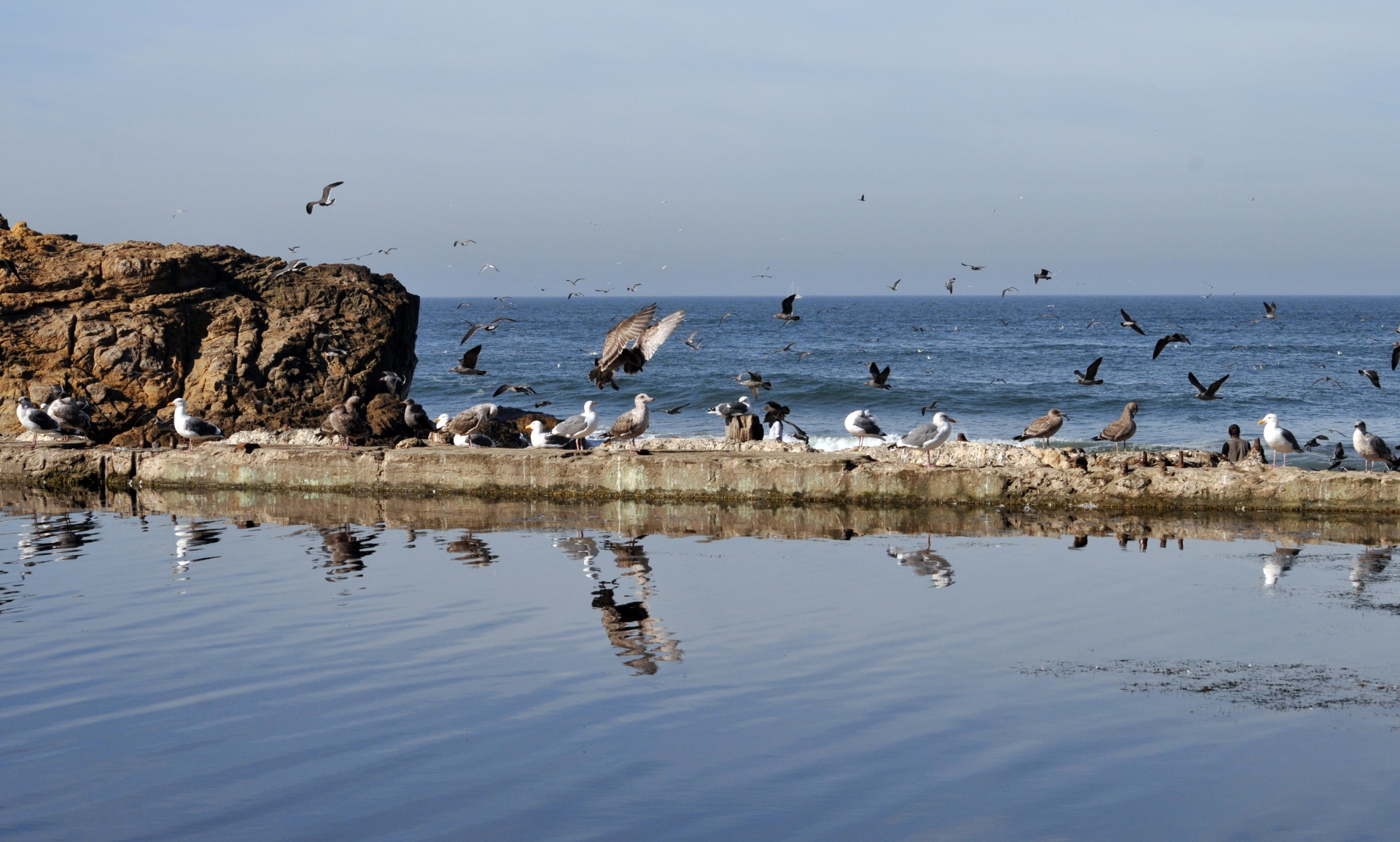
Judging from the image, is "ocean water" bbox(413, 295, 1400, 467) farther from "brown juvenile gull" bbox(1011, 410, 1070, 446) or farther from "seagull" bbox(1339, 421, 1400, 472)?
"brown juvenile gull" bbox(1011, 410, 1070, 446)

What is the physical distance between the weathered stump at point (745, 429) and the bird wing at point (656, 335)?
453 centimetres

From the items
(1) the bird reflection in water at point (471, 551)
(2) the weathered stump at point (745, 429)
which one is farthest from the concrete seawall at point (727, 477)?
(1) the bird reflection in water at point (471, 551)

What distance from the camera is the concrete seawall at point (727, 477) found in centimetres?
1350

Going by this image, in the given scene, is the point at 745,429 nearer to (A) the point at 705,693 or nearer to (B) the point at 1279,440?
(B) the point at 1279,440

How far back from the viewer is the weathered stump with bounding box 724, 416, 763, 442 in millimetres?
18594

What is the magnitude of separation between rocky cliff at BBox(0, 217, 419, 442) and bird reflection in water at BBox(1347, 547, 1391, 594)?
46.1 ft

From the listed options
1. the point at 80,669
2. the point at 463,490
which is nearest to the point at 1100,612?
the point at 80,669

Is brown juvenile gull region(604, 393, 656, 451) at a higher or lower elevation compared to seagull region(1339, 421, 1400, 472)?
higher

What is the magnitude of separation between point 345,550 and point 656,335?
401 centimetres

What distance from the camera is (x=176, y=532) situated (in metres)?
13.2

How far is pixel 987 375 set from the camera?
47.3 m

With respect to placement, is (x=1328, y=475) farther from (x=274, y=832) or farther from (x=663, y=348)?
(x=663, y=348)

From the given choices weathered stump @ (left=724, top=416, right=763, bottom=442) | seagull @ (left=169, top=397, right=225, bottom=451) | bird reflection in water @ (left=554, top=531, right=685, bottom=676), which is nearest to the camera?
bird reflection in water @ (left=554, top=531, right=685, bottom=676)

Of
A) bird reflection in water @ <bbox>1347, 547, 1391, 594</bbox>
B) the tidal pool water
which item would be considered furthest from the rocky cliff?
bird reflection in water @ <bbox>1347, 547, 1391, 594</bbox>
